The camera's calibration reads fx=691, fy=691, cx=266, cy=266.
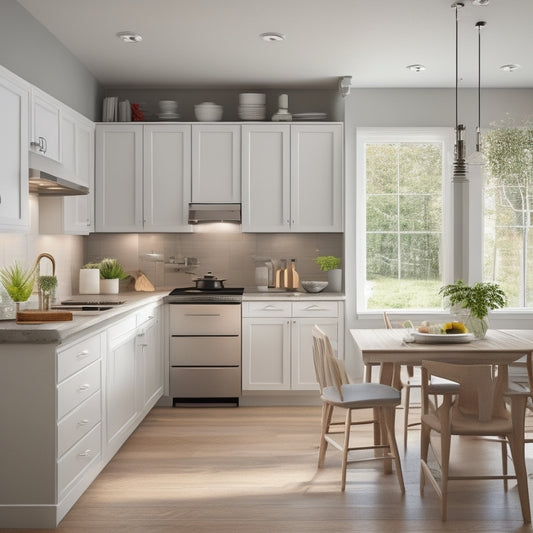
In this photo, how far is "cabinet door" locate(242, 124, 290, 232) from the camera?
603 centimetres

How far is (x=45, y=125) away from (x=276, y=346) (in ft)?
8.48

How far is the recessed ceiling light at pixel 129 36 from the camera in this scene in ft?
15.4

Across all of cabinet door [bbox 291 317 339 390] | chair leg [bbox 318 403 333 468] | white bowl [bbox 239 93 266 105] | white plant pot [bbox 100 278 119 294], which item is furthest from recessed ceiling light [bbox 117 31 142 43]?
chair leg [bbox 318 403 333 468]

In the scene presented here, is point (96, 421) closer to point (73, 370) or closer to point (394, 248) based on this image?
point (73, 370)

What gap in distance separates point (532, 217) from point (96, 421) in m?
4.39

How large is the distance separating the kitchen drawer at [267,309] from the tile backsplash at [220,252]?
0.64 metres

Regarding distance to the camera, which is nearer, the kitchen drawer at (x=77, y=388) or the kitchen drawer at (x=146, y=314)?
the kitchen drawer at (x=77, y=388)

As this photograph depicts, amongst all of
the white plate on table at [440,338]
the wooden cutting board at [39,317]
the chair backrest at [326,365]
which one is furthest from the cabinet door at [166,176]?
the white plate on table at [440,338]

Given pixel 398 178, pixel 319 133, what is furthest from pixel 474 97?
pixel 319 133

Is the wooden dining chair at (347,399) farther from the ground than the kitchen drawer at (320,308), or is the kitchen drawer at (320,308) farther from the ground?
the kitchen drawer at (320,308)

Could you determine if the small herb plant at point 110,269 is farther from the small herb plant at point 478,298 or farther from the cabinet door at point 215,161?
the small herb plant at point 478,298

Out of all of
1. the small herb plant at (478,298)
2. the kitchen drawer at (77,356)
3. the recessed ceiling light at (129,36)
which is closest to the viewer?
the kitchen drawer at (77,356)

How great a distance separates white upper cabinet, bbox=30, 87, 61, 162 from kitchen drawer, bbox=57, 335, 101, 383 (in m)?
1.29

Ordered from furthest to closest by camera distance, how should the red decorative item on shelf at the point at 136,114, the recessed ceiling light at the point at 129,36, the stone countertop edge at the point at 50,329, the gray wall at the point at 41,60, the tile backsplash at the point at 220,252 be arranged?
1. the tile backsplash at the point at 220,252
2. the red decorative item on shelf at the point at 136,114
3. the recessed ceiling light at the point at 129,36
4. the gray wall at the point at 41,60
5. the stone countertop edge at the point at 50,329
